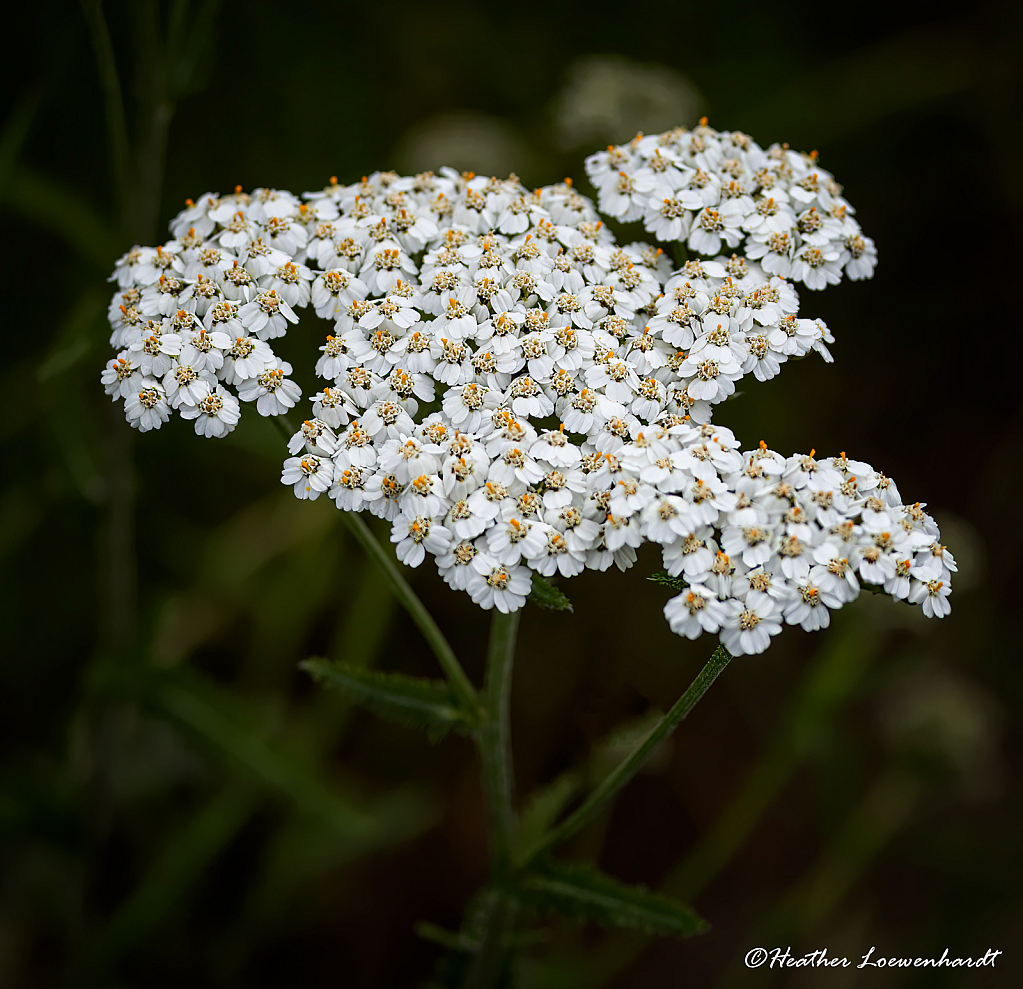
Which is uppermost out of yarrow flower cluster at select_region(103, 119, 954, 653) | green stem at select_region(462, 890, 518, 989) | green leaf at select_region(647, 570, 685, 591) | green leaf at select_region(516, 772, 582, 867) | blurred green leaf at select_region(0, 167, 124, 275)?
blurred green leaf at select_region(0, 167, 124, 275)

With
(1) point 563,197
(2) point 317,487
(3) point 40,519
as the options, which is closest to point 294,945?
(3) point 40,519

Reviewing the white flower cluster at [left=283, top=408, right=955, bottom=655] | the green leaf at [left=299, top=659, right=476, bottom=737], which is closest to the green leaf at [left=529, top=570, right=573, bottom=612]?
the white flower cluster at [left=283, top=408, right=955, bottom=655]

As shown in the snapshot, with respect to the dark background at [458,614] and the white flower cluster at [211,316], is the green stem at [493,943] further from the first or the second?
the white flower cluster at [211,316]

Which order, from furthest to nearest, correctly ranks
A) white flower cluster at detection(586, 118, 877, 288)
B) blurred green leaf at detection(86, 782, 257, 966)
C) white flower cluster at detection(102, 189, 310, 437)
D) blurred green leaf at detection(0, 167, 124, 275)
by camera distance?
blurred green leaf at detection(86, 782, 257, 966) → blurred green leaf at detection(0, 167, 124, 275) → white flower cluster at detection(586, 118, 877, 288) → white flower cluster at detection(102, 189, 310, 437)

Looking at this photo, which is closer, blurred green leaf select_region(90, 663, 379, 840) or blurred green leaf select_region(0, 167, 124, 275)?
blurred green leaf select_region(0, 167, 124, 275)

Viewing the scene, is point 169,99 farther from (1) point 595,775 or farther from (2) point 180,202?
(1) point 595,775

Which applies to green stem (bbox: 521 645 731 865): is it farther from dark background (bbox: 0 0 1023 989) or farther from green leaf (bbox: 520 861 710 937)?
dark background (bbox: 0 0 1023 989)
